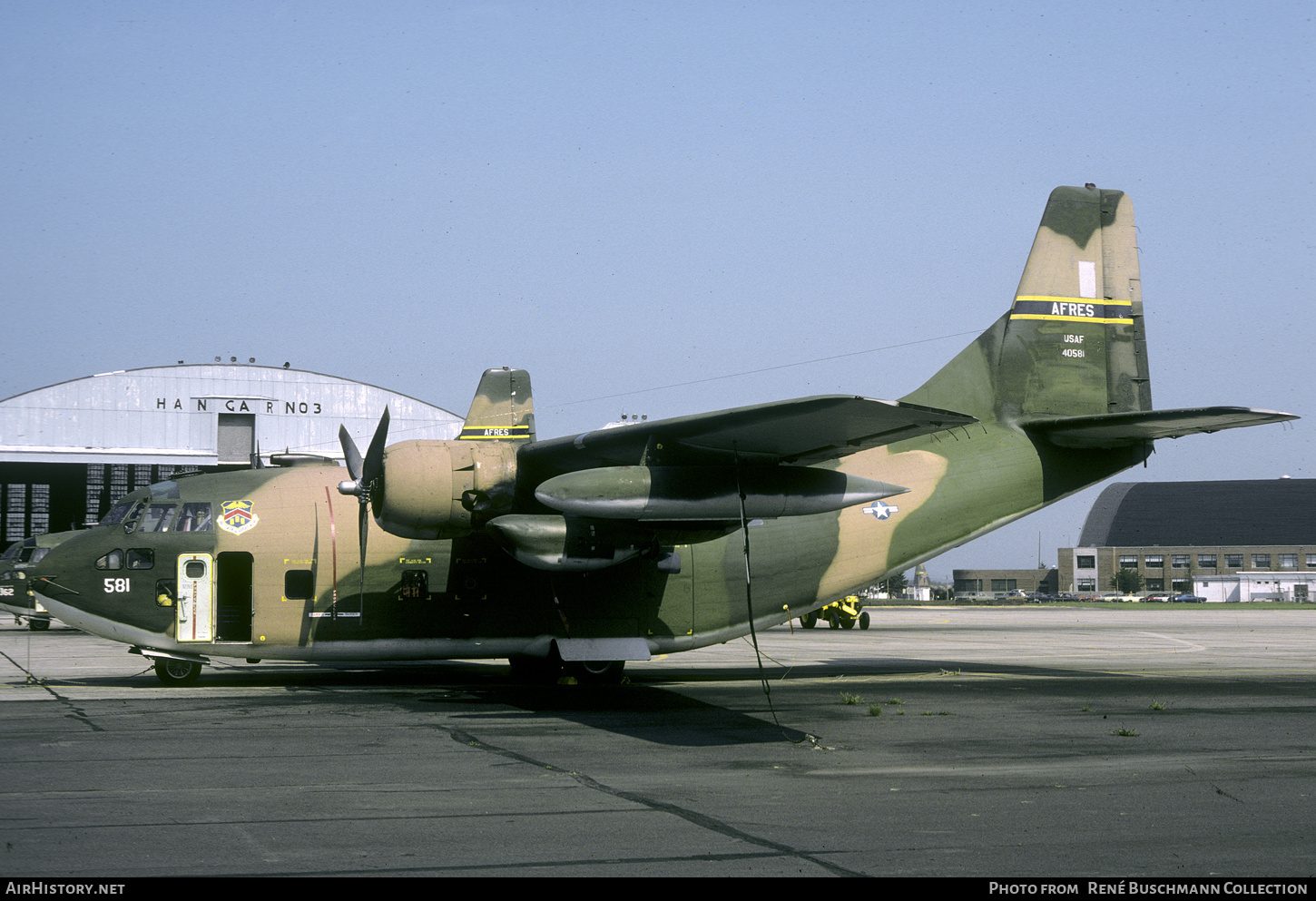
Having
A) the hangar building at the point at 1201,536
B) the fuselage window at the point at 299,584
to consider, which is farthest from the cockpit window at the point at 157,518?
the hangar building at the point at 1201,536

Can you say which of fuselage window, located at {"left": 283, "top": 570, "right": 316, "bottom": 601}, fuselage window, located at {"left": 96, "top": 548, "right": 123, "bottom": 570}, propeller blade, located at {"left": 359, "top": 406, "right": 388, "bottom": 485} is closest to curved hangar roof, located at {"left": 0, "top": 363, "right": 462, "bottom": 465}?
fuselage window, located at {"left": 96, "top": 548, "right": 123, "bottom": 570}

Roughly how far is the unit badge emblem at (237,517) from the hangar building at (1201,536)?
119471 mm

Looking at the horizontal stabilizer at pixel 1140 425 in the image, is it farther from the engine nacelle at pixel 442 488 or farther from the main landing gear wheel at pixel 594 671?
the engine nacelle at pixel 442 488

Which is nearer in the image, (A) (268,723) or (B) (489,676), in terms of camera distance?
(A) (268,723)

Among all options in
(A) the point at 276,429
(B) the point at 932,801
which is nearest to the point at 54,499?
(A) the point at 276,429

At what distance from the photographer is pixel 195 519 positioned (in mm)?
17328

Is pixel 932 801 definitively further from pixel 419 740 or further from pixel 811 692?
pixel 811 692

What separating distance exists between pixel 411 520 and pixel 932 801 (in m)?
8.75

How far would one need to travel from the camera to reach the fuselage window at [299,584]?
56.1 feet

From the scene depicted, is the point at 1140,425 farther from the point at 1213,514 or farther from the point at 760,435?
the point at 1213,514

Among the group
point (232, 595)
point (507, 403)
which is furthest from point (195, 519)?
point (507, 403)

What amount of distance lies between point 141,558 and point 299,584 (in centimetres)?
244

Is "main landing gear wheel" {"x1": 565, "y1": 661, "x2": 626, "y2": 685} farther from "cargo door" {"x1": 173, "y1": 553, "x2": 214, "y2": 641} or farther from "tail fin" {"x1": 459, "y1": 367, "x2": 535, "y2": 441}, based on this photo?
"tail fin" {"x1": 459, "y1": 367, "x2": 535, "y2": 441}

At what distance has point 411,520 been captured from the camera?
1541 centimetres
